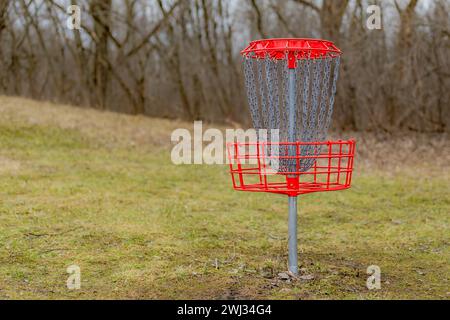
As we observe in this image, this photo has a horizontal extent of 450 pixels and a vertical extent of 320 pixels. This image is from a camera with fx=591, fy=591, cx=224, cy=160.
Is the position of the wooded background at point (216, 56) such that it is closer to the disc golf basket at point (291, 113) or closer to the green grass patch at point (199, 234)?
the green grass patch at point (199, 234)

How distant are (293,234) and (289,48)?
1.68 meters

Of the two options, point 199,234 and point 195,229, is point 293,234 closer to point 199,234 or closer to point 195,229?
point 199,234

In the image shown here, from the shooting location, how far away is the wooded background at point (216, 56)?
17969 millimetres

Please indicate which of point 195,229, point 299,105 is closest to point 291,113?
point 299,105

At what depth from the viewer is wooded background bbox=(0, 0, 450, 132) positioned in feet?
59.0

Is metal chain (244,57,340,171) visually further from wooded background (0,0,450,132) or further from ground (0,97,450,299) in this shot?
wooded background (0,0,450,132)

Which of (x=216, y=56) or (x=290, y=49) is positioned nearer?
(x=290, y=49)

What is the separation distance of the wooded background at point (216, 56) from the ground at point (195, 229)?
14.1 ft

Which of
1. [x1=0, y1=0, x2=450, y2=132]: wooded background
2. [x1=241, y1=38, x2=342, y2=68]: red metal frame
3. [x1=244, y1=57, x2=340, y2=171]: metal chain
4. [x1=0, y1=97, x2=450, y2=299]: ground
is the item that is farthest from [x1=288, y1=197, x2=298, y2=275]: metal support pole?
[x1=0, y1=0, x2=450, y2=132]: wooded background

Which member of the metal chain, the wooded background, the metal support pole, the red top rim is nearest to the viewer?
the red top rim

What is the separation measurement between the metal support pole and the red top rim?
1.29 metres

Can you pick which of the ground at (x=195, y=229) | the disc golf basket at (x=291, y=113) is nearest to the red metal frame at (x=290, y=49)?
the disc golf basket at (x=291, y=113)

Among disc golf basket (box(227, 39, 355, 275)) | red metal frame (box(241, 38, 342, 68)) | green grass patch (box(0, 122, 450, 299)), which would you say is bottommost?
green grass patch (box(0, 122, 450, 299))

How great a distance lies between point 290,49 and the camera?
4879mm
